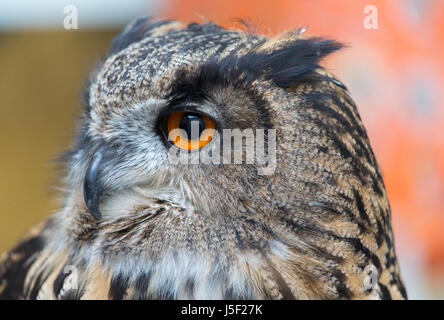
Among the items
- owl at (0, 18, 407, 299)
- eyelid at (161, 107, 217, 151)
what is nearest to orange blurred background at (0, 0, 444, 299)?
owl at (0, 18, 407, 299)

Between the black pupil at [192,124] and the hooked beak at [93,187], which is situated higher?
the black pupil at [192,124]

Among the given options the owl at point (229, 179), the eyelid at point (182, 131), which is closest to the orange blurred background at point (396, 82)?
the owl at point (229, 179)

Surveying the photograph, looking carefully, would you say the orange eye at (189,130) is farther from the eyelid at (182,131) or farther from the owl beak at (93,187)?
the owl beak at (93,187)

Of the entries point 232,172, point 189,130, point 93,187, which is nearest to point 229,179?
point 232,172

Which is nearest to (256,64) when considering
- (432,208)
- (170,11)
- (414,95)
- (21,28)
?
(170,11)

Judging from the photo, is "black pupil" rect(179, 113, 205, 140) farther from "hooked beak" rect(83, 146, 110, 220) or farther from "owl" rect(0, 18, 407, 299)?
"hooked beak" rect(83, 146, 110, 220)

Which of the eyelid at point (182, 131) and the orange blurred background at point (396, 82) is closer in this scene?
the eyelid at point (182, 131)

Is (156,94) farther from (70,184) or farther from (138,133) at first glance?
(70,184)

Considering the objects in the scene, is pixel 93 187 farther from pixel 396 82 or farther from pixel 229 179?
pixel 396 82
